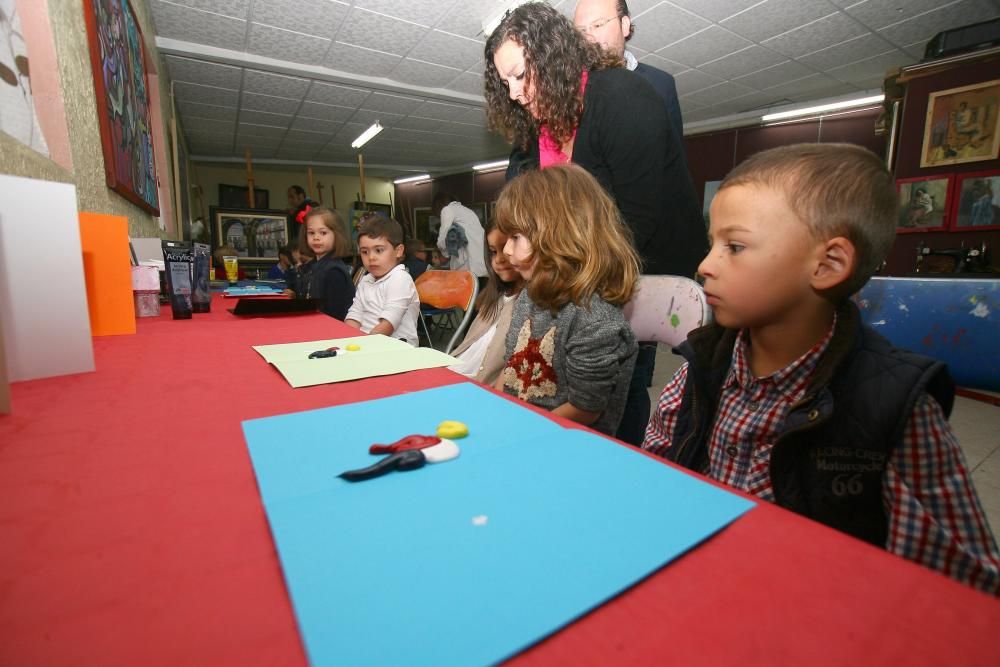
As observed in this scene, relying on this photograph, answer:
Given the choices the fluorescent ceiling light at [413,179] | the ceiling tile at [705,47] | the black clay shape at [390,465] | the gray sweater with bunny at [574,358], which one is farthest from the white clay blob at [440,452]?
the fluorescent ceiling light at [413,179]

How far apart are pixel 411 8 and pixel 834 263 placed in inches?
140

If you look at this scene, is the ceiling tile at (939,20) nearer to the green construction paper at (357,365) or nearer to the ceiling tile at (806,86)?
the ceiling tile at (806,86)

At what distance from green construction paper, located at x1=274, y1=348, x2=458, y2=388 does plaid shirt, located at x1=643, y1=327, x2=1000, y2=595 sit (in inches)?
16.8

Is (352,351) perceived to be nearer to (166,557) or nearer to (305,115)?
(166,557)

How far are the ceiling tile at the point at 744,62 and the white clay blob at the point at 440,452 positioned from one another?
14.9 feet

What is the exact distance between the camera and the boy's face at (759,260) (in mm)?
557

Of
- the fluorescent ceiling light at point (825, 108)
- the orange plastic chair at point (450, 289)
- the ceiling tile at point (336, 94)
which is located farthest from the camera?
the ceiling tile at point (336, 94)

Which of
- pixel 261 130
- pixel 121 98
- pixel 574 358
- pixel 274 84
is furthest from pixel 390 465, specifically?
pixel 261 130

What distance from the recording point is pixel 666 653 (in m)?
0.19

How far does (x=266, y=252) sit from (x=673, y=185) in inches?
217

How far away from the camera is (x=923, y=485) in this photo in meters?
0.50

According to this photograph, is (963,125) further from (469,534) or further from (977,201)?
(469,534)

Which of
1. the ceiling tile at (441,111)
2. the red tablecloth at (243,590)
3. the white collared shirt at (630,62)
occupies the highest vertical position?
the ceiling tile at (441,111)

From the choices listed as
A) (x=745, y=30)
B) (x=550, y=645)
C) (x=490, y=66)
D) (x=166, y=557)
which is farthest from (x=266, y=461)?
(x=745, y=30)
